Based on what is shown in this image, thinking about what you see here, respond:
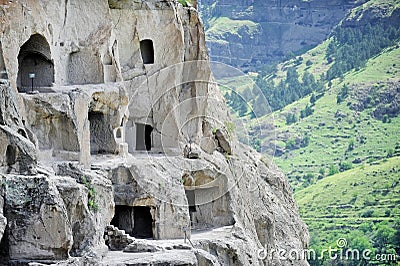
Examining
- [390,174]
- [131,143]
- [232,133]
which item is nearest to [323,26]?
[390,174]

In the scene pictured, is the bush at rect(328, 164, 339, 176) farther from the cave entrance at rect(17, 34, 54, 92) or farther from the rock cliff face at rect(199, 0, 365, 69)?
the cave entrance at rect(17, 34, 54, 92)

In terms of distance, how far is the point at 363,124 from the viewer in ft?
379

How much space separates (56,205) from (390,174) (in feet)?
244

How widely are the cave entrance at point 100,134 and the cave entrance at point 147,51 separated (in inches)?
237

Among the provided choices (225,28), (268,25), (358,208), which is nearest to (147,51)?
(358,208)

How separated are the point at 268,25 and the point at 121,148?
11276 centimetres

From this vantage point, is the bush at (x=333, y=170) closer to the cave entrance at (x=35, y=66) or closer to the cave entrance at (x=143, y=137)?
the cave entrance at (x=143, y=137)

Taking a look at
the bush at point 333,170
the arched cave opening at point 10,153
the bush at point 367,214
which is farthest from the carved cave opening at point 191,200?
the bush at point 333,170

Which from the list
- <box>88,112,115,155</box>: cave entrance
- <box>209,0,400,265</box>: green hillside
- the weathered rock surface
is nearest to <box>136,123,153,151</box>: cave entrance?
<box>88,112,115,155</box>: cave entrance

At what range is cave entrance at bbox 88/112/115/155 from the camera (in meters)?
42.8

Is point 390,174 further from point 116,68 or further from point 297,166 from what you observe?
point 116,68

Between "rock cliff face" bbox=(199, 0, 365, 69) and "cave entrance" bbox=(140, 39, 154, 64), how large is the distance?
270 feet

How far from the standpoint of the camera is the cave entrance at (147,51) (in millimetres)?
48469

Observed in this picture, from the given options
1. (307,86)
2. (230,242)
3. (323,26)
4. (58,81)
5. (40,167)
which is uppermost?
(323,26)
